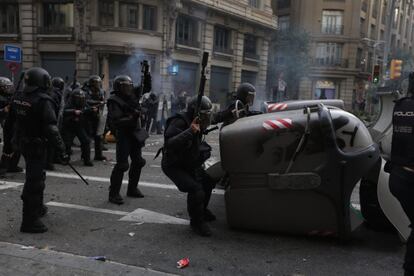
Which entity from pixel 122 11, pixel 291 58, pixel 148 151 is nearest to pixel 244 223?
pixel 148 151

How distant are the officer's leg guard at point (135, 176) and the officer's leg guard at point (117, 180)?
0.84 ft

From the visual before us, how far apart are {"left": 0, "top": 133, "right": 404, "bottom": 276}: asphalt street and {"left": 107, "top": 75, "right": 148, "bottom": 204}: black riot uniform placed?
407 millimetres

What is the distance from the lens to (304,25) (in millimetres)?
44500

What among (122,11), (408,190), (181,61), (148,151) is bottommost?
(148,151)

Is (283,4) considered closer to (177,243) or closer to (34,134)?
(34,134)

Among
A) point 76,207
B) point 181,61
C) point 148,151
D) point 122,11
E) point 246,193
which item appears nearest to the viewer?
point 246,193

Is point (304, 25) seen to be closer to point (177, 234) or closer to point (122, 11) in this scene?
point (122, 11)

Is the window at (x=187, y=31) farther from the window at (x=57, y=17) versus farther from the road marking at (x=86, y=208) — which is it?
the road marking at (x=86, y=208)

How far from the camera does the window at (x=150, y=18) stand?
24938mm

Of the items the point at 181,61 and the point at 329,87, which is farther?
the point at 329,87

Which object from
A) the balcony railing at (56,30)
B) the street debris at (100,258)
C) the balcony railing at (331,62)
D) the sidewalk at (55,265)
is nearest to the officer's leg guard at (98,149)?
the sidewalk at (55,265)

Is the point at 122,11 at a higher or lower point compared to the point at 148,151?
higher

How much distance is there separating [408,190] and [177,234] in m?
→ 2.42

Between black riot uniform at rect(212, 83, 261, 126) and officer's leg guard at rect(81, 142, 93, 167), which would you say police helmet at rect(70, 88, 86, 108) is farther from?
black riot uniform at rect(212, 83, 261, 126)
